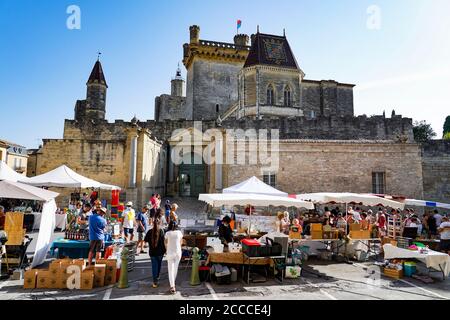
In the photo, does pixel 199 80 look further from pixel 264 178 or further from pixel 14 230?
pixel 14 230

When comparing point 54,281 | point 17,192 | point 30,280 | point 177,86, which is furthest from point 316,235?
point 177,86

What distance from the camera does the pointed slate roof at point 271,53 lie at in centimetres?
3037

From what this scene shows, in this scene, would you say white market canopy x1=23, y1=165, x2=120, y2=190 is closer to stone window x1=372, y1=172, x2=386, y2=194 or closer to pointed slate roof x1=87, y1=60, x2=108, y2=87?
stone window x1=372, y1=172, x2=386, y2=194

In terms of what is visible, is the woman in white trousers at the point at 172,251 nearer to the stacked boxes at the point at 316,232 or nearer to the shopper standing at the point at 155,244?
the shopper standing at the point at 155,244

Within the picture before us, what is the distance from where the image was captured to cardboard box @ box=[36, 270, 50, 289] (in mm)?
6030

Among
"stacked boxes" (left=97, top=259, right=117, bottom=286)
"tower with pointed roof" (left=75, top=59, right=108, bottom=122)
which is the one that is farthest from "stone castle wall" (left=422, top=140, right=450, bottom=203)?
"tower with pointed roof" (left=75, top=59, right=108, bottom=122)

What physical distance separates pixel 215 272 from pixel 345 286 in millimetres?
2924

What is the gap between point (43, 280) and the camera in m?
6.06

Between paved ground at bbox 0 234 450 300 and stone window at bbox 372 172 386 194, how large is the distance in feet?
34.9

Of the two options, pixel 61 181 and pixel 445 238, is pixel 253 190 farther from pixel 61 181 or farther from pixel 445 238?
pixel 61 181

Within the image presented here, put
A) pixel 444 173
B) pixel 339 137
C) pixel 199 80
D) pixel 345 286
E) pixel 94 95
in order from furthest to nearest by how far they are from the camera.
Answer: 1. pixel 199 80
2. pixel 94 95
3. pixel 339 137
4. pixel 444 173
5. pixel 345 286

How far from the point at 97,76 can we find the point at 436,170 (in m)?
32.6
